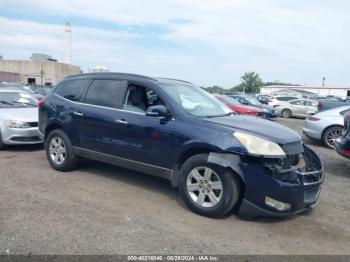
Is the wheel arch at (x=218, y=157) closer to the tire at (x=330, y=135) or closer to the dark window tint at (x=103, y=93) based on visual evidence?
the dark window tint at (x=103, y=93)

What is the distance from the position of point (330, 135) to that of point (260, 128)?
258 inches

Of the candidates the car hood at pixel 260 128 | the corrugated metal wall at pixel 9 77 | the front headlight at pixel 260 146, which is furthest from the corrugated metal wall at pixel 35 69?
the front headlight at pixel 260 146

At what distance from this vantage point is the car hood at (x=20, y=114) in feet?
26.1

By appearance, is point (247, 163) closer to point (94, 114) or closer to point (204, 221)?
point (204, 221)

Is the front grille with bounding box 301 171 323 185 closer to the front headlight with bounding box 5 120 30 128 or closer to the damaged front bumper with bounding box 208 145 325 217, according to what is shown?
the damaged front bumper with bounding box 208 145 325 217

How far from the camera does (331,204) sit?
5051 millimetres

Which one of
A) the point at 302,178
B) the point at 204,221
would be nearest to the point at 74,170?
the point at 204,221

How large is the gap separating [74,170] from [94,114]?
1.32m

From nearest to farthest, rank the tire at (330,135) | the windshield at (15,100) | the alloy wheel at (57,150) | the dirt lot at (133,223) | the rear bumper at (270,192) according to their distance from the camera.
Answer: the dirt lot at (133,223) → the rear bumper at (270,192) → the alloy wheel at (57,150) → the windshield at (15,100) → the tire at (330,135)

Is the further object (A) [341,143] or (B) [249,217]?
(A) [341,143]

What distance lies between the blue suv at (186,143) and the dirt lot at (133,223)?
0.90 ft

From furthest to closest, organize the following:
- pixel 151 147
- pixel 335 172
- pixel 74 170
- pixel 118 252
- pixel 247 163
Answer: pixel 335 172
pixel 74 170
pixel 151 147
pixel 247 163
pixel 118 252

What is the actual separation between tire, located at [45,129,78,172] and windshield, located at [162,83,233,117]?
2173 mm

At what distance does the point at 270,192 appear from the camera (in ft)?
13.2
